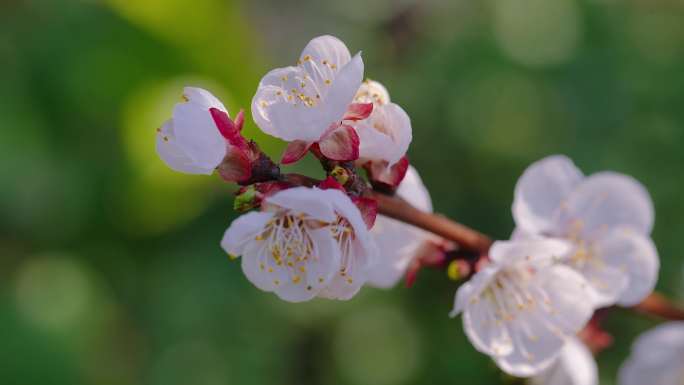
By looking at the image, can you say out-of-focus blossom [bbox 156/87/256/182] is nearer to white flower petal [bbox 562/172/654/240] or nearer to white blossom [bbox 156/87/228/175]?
white blossom [bbox 156/87/228/175]

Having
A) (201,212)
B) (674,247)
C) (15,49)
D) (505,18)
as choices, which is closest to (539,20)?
(505,18)

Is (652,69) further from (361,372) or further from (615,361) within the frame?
(361,372)

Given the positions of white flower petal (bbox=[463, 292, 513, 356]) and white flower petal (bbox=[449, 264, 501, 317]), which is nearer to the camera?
white flower petal (bbox=[449, 264, 501, 317])

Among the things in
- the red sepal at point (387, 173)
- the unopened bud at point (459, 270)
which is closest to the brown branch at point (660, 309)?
the unopened bud at point (459, 270)

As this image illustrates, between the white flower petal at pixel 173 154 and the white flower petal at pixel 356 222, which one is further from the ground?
the white flower petal at pixel 173 154

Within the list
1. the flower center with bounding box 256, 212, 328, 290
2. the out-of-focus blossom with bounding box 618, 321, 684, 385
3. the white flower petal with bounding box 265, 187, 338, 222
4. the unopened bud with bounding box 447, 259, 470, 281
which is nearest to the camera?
the white flower petal with bounding box 265, 187, 338, 222

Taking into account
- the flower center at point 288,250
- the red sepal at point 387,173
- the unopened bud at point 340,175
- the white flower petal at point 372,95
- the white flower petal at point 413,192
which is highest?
the white flower petal at point 372,95

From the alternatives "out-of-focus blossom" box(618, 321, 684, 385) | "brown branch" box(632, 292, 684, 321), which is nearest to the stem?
"brown branch" box(632, 292, 684, 321)

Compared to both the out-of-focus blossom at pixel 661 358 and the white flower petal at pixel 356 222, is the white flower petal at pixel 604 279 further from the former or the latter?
the white flower petal at pixel 356 222
